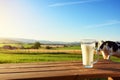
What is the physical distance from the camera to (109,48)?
4.95 metres

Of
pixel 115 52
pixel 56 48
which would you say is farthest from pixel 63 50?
pixel 115 52

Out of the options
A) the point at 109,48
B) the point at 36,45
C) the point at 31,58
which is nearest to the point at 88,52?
the point at 109,48

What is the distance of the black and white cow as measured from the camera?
4555 mm

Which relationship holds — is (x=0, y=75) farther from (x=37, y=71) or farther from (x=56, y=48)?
(x=56, y=48)

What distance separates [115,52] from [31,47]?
1595 cm

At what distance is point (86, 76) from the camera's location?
7.04 feet

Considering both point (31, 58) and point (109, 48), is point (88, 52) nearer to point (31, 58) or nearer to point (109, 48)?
point (109, 48)

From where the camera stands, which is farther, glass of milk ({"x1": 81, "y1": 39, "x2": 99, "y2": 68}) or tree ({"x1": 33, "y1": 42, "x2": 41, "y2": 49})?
tree ({"x1": 33, "y1": 42, "x2": 41, "y2": 49})

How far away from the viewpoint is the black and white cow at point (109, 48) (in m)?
4.55

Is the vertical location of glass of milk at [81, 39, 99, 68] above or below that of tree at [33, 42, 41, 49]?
above

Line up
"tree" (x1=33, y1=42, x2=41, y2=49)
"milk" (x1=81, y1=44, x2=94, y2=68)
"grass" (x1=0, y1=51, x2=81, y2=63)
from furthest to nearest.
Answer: "tree" (x1=33, y1=42, x2=41, y2=49)
"grass" (x1=0, y1=51, x2=81, y2=63)
"milk" (x1=81, y1=44, x2=94, y2=68)

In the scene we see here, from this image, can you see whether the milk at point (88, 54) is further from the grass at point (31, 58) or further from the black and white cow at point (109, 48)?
the grass at point (31, 58)

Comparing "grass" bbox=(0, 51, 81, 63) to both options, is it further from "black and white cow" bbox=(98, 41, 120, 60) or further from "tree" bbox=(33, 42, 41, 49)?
"black and white cow" bbox=(98, 41, 120, 60)

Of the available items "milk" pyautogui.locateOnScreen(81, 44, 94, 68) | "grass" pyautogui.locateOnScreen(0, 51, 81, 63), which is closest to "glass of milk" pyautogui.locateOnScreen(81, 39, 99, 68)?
"milk" pyautogui.locateOnScreen(81, 44, 94, 68)
